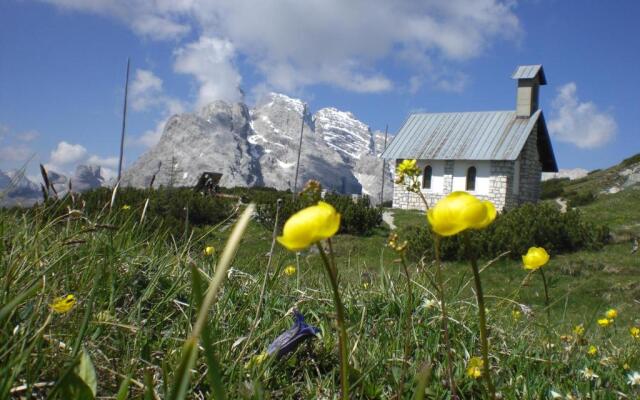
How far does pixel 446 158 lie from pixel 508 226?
1337 cm

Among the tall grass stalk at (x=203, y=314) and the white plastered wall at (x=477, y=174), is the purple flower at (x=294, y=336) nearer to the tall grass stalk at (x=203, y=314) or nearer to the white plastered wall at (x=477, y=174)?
the tall grass stalk at (x=203, y=314)

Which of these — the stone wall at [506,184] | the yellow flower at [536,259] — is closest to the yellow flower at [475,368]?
the yellow flower at [536,259]

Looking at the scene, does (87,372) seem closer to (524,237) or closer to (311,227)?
(311,227)

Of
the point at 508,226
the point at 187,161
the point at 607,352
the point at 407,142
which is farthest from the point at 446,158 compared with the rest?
the point at 187,161

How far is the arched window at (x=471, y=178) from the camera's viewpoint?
28.3 metres

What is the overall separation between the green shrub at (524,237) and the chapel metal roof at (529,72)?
14.1 metres

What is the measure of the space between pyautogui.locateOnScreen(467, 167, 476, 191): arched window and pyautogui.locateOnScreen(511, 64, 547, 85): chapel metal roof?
5.12 meters

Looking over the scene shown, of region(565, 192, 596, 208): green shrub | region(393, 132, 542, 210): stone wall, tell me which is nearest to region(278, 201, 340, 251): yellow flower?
region(393, 132, 542, 210): stone wall

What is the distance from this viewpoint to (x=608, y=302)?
30.1 feet

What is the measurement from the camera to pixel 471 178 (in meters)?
28.4

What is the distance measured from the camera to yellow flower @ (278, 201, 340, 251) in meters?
0.89

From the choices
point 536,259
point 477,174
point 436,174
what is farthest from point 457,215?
point 436,174

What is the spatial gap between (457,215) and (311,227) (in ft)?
1.00

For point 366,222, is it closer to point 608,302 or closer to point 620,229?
point 620,229
